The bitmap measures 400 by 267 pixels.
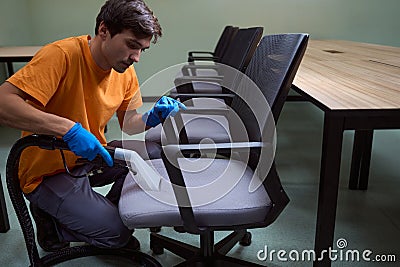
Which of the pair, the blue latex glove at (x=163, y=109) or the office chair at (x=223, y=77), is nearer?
the blue latex glove at (x=163, y=109)

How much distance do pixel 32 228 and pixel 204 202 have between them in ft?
2.09

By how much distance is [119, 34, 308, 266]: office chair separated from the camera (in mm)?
991

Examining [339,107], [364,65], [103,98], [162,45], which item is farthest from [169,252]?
[162,45]

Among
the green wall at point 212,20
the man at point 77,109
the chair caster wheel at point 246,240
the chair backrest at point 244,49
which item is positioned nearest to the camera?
the man at point 77,109

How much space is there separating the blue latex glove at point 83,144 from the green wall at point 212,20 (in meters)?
3.16

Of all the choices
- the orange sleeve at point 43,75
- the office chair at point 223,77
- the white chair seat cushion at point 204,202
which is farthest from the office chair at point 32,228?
the office chair at point 223,77

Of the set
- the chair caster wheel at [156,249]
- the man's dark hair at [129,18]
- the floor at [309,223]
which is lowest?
the floor at [309,223]

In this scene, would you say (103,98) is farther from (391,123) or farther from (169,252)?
(391,123)

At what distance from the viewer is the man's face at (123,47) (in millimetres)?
1122

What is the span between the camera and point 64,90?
1.18 metres

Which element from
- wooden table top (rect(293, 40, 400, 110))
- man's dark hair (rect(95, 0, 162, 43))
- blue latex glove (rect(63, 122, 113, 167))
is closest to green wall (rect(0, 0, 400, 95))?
wooden table top (rect(293, 40, 400, 110))

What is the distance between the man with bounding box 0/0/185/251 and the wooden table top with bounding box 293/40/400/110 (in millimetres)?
513

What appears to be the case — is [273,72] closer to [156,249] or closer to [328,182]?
[328,182]

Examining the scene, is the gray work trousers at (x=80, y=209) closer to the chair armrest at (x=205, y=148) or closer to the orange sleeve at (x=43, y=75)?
the orange sleeve at (x=43, y=75)
